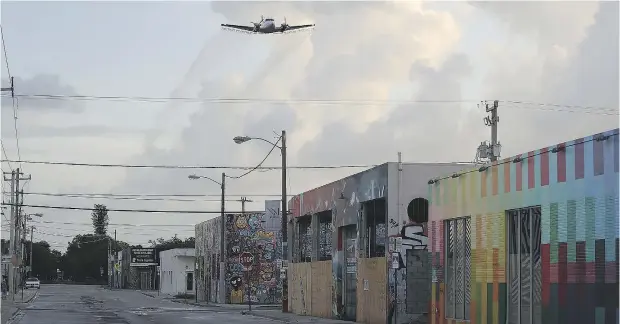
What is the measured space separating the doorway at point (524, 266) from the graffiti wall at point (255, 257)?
3828 cm

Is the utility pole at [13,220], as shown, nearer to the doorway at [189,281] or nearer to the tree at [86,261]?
the doorway at [189,281]

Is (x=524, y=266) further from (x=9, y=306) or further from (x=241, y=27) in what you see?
(x=9, y=306)

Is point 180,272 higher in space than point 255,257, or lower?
lower

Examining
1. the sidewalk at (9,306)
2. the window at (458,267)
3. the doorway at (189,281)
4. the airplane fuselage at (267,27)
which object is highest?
the airplane fuselage at (267,27)

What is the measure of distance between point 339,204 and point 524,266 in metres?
16.4

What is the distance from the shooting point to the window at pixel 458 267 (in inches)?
1068

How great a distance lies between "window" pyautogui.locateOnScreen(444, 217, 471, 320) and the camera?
27125 millimetres

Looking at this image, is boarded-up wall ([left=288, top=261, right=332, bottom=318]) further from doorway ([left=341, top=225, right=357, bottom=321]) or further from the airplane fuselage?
the airplane fuselage

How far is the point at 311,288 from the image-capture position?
43.4 m

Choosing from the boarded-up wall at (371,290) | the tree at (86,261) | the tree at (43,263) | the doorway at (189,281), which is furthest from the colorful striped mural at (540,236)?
the tree at (43,263)

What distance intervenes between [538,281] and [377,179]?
1225 centimetres

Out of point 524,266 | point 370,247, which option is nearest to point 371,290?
point 370,247

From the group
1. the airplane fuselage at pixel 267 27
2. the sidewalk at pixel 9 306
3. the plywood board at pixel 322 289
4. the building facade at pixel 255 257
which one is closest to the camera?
the airplane fuselage at pixel 267 27

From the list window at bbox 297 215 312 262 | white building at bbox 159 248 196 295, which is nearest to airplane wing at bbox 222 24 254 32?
window at bbox 297 215 312 262
